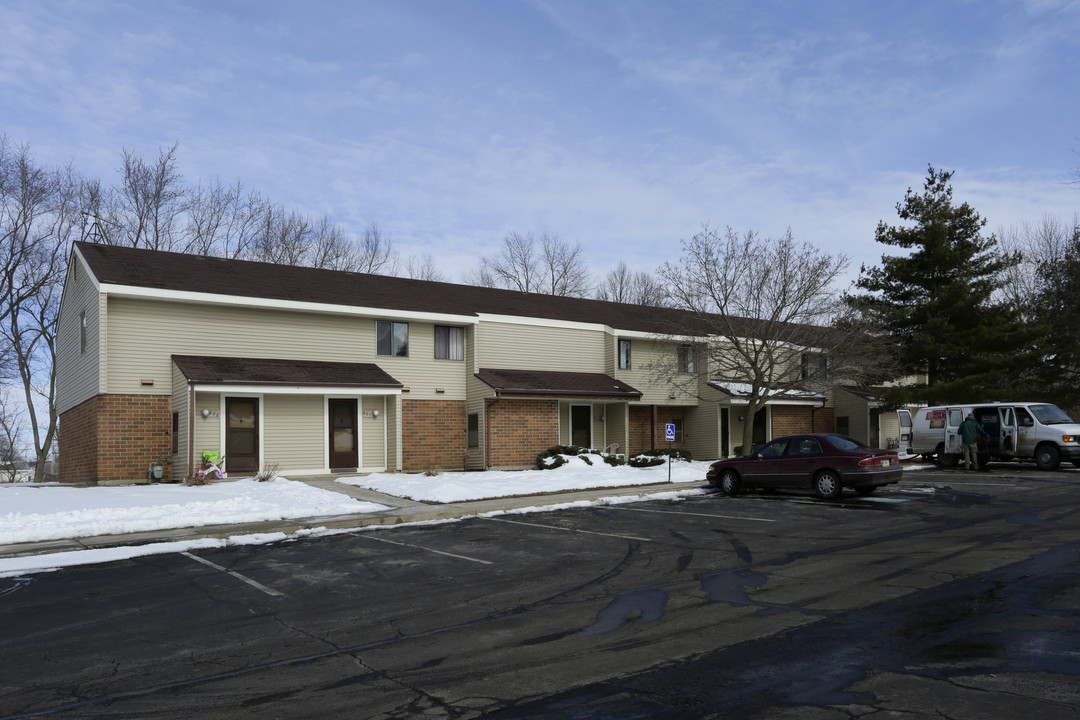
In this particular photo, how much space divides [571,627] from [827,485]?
39.4ft

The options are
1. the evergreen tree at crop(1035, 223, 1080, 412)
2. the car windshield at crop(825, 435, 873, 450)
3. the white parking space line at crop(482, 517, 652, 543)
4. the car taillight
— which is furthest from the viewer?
the evergreen tree at crop(1035, 223, 1080, 412)

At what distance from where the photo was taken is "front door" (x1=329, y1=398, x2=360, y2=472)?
2425 cm

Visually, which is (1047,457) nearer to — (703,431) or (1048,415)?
(1048,415)

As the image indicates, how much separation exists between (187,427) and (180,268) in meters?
6.16

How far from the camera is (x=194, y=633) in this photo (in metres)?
7.23

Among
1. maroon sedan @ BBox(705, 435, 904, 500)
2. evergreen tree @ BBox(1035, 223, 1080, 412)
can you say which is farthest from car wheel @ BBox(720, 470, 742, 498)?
evergreen tree @ BBox(1035, 223, 1080, 412)

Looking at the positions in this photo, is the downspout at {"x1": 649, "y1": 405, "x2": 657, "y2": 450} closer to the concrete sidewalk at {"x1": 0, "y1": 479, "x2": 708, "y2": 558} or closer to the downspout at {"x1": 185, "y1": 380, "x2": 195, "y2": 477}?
the concrete sidewalk at {"x1": 0, "y1": 479, "x2": 708, "y2": 558}

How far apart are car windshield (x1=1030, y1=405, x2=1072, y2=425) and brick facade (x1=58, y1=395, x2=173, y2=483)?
2517cm

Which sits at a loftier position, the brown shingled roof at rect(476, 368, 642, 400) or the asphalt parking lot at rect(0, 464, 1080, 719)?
the brown shingled roof at rect(476, 368, 642, 400)

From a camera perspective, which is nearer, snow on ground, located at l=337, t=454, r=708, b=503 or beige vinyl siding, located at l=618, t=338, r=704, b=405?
snow on ground, located at l=337, t=454, r=708, b=503

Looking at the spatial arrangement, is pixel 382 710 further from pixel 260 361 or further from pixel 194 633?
pixel 260 361

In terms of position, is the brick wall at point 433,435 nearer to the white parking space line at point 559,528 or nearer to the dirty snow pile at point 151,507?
the dirty snow pile at point 151,507

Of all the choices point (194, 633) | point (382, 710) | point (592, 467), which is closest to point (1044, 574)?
point (382, 710)

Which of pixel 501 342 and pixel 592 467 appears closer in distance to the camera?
pixel 592 467
